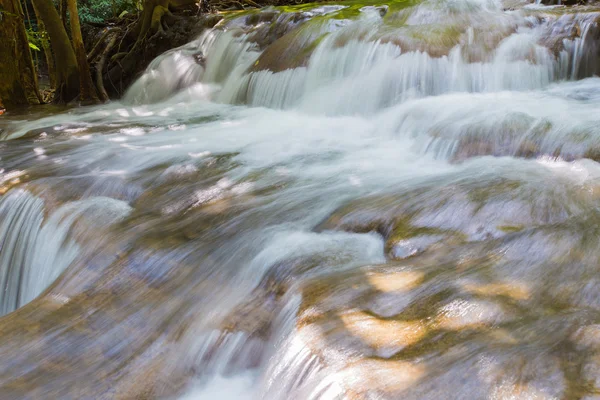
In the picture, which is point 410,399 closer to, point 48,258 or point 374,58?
point 48,258

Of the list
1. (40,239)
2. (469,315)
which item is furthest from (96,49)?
(469,315)

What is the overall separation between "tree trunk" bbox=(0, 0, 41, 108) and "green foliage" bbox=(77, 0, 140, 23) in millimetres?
8062

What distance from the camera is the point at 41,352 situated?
2.55m

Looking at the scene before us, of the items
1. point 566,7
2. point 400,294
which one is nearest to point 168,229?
point 400,294

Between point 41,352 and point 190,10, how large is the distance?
967cm

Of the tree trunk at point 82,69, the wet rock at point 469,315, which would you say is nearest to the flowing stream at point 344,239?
the wet rock at point 469,315

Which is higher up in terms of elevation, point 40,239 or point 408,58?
point 408,58

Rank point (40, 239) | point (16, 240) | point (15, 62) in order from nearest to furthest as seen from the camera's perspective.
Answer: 1. point (40, 239)
2. point (16, 240)
3. point (15, 62)

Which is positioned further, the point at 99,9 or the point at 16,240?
the point at 99,9

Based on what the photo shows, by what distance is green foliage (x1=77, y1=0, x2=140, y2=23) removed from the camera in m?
16.6

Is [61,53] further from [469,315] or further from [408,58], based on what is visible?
[469,315]

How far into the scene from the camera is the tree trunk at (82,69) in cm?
907

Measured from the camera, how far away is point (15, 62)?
8859mm

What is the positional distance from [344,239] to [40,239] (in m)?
2.18
